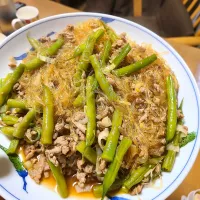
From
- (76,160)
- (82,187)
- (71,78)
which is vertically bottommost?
(82,187)

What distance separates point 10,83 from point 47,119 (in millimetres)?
376

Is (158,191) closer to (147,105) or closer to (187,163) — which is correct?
(187,163)

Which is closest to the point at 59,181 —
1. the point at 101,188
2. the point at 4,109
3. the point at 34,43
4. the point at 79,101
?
the point at 101,188

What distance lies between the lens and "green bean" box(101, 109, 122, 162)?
1494mm

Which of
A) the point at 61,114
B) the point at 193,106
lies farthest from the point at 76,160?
the point at 193,106

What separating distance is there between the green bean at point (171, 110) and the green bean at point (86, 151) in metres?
0.43

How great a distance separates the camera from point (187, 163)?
5.24ft

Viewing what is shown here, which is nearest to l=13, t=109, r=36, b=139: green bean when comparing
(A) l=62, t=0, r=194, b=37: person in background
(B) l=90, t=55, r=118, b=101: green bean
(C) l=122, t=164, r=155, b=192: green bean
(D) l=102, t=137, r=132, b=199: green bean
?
(B) l=90, t=55, r=118, b=101: green bean

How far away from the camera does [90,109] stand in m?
1.62

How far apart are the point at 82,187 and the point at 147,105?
0.59 meters

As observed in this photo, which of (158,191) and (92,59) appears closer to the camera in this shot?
(158,191)

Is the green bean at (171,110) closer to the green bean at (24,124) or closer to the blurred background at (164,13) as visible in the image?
the green bean at (24,124)

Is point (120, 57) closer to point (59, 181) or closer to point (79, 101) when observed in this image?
point (79, 101)

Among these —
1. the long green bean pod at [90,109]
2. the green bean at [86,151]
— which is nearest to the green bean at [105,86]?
the long green bean pod at [90,109]
